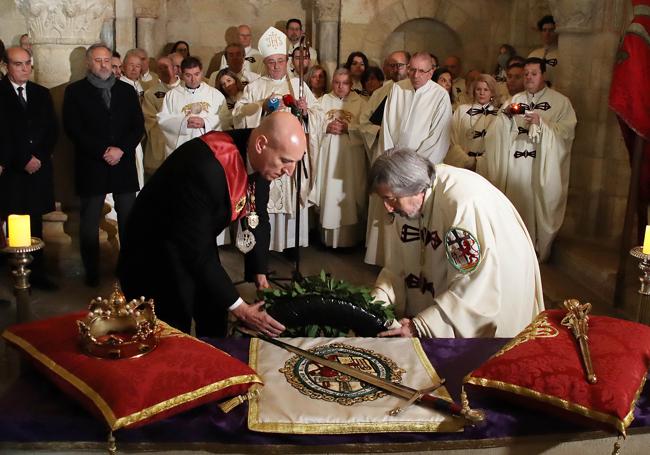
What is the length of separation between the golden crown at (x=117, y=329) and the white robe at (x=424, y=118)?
4.50 m

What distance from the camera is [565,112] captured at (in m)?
6.55

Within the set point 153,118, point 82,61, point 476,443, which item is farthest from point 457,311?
point 153,118

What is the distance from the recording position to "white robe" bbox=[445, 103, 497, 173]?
6.98m

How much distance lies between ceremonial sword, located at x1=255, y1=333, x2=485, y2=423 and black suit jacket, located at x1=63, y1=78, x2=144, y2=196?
3776 mm

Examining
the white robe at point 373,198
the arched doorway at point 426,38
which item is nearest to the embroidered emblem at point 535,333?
the white robe at point 373,198

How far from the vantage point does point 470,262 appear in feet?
10.4

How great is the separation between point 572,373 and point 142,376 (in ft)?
4.11

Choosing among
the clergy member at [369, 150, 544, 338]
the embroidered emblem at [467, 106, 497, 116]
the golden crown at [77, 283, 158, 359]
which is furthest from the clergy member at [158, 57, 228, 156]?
the golden crown at [77, 283, 158, 359]

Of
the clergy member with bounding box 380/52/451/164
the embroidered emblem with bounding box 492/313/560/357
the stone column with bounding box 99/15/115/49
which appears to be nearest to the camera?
the embroidered emblem with bounding box 492/313/560/357

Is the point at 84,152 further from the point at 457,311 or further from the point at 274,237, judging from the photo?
the point at 457,311

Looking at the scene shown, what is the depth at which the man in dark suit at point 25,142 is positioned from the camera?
5.57m

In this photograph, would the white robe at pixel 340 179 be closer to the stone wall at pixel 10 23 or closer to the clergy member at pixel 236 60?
the clergy member at pixel 236 60

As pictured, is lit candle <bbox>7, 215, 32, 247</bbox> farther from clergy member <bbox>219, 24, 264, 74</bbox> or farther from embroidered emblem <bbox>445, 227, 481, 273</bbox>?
clergy member <bbox>219, 24, 264, 74</bbox>

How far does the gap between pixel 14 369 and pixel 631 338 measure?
3.20 metres
